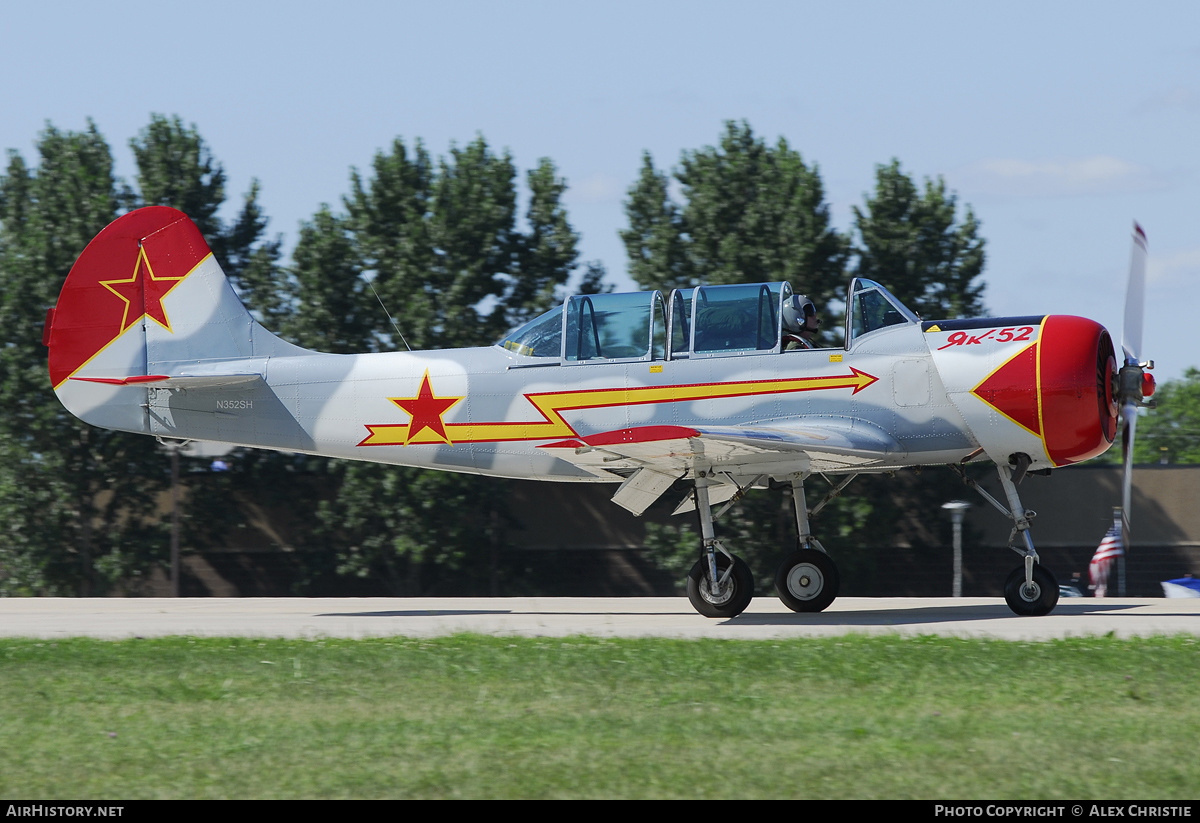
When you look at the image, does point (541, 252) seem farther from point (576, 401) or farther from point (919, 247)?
point (576, 401)

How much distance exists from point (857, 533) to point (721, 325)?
15161mm

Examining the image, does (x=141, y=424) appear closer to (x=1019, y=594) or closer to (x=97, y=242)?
(x=97, y=242)

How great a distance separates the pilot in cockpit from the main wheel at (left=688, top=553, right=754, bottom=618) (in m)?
2.29

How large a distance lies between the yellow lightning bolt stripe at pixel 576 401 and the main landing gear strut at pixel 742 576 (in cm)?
89

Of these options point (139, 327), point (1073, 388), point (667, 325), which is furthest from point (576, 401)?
point (139, 327)

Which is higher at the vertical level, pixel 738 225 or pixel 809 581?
pixel 738 225

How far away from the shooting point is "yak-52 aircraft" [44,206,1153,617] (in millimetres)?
11383

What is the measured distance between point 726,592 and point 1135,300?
5.11 m

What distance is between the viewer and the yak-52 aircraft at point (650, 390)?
37.3 ft

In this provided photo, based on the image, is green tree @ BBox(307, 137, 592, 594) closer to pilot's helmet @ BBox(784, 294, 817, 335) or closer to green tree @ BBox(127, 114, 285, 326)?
green tree @ BBox(127, 114, 285, 326)

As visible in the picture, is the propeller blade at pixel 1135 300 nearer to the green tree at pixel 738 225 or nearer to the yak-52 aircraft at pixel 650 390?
the yak-52 aircraft at pixel 650 390

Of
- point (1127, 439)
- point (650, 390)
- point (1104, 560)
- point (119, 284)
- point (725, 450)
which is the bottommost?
point (1104, 560)

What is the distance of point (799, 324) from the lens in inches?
479

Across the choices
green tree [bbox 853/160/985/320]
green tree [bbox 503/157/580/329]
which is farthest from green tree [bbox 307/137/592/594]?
green tree [bbox 853/160/985/320]
